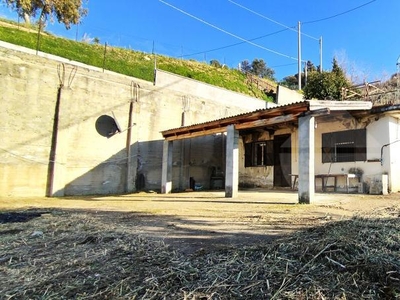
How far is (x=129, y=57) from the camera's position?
1714 cm

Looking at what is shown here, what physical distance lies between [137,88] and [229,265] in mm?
10481

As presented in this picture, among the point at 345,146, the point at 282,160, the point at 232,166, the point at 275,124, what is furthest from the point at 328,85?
the point at 232,166

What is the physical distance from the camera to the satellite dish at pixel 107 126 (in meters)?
10.8

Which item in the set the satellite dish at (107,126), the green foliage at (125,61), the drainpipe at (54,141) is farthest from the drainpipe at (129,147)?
the green foliage at (125,61)

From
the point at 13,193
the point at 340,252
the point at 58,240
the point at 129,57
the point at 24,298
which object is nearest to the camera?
the point at 24,298

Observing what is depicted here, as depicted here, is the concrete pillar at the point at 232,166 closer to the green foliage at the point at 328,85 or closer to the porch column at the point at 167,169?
the porch column at the point at 167,169

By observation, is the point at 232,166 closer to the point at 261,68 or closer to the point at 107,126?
the point at 107,126

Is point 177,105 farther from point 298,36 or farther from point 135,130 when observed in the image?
point 298,36

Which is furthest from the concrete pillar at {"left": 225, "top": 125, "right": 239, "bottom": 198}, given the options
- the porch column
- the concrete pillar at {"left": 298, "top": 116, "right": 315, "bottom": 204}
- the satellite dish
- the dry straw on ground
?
the dry straw on ground

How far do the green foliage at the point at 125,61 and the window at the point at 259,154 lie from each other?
19.8 feet

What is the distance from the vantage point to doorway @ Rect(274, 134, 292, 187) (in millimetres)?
12648

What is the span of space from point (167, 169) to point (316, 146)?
236 inches

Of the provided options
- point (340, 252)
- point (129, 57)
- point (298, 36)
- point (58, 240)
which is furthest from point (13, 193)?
point (298, 36)

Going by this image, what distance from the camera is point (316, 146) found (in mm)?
11727
